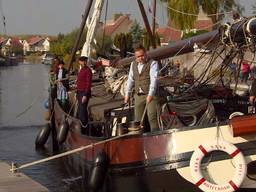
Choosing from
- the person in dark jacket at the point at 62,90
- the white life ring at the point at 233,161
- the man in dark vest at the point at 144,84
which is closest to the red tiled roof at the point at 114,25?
the person in dark jacket at the point at 62,90

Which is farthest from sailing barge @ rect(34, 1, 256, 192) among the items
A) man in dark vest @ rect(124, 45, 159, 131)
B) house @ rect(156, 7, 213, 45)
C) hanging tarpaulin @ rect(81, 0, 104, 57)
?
house @ rect(156, 7, 213, 45)

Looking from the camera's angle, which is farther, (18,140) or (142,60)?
(18,140)

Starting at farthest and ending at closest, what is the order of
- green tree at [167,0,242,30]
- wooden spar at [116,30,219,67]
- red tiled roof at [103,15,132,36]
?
red tiled roof at [103,15,132,36]
green tree at [167,0,242,30]
wooden spar at [116,30,219,67]

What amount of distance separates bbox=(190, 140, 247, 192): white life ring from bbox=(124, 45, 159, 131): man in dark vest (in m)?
1.09

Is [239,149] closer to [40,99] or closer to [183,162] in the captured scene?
[183,162]

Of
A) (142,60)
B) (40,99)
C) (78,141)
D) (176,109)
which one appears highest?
(142,60)

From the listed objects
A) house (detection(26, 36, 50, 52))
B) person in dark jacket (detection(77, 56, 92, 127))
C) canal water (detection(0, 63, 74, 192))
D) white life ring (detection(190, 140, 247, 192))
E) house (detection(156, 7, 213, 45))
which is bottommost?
house (detection(26, 36, 50, 52))

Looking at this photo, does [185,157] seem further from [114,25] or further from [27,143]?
[114,25]

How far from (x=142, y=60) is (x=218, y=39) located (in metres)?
1.39

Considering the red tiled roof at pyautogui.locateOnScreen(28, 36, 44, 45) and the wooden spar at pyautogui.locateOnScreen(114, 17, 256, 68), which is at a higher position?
the wooden spar at pyautogui.locateOnScreen(114, 17, 256, 68)

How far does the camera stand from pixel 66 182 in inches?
479

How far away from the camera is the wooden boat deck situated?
27.9ft

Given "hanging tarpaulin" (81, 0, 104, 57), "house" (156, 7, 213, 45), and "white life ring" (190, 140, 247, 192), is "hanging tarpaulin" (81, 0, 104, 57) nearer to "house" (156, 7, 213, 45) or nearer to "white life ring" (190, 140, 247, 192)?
"white life ring" (190, 140, 247, 192)

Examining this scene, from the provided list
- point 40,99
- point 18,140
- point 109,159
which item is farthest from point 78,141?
point 40,99
